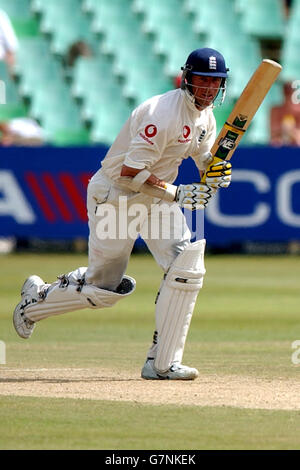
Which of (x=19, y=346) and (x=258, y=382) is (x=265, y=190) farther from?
(x=258, y=382)

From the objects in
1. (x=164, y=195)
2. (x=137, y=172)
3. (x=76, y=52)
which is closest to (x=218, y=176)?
(x=164, y=195)

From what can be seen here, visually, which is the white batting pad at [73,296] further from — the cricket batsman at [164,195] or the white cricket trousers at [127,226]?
the white cricket trousers at [127,226]

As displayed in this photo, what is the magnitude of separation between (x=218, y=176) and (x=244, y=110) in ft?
1.48

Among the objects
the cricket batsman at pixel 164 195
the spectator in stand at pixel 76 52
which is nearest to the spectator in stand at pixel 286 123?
the spectator in stand at pixel 76 52

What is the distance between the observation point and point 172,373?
20.6 feet

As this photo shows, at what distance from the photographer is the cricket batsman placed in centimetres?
611

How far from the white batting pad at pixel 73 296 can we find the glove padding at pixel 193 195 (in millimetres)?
625

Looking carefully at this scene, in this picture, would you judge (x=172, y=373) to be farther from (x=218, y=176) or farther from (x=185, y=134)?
(x=185, y=134)

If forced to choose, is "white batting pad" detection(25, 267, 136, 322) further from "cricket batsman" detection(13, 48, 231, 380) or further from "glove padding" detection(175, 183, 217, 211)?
"glove padding" detection(175, 183, 217, 211)

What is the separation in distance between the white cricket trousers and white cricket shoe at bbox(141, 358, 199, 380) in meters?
0.56

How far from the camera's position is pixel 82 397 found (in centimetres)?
562
